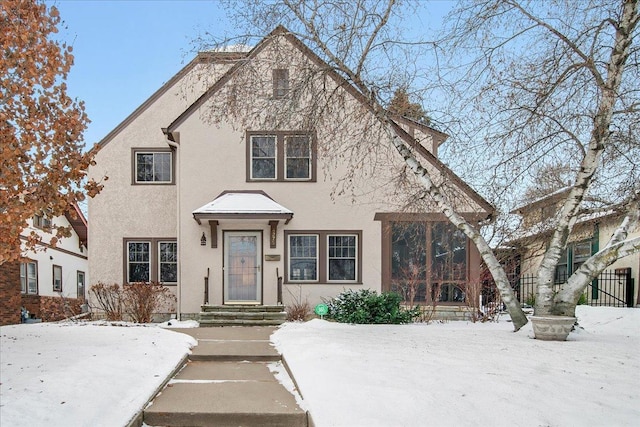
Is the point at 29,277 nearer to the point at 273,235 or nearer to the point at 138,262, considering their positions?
the point at 138,262

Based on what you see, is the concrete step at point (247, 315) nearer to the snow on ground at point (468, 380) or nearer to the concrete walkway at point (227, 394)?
the concrete walkway at point (227, 394)

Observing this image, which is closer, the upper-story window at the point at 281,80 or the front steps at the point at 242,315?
the upper-story window at the point at 281,80

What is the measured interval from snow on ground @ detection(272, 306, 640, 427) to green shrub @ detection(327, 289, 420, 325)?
301cm

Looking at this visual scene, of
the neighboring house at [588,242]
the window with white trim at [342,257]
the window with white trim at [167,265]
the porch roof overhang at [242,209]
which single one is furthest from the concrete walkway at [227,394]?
the neighboring house at [588,242]

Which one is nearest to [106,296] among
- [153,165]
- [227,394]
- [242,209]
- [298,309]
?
[153,165]

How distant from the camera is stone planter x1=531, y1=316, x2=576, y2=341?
767 cm

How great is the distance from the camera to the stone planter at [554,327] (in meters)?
7.67

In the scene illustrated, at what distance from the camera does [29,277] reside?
20.8m

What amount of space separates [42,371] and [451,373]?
457 centimetres

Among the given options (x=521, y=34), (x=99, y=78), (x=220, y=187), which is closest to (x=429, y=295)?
(x=220, y=187)

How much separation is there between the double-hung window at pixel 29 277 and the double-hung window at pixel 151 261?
900cm

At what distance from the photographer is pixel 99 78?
29.5 feet

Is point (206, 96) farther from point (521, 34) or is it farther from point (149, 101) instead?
point (521, 34)

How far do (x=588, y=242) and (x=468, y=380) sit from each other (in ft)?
44.2
